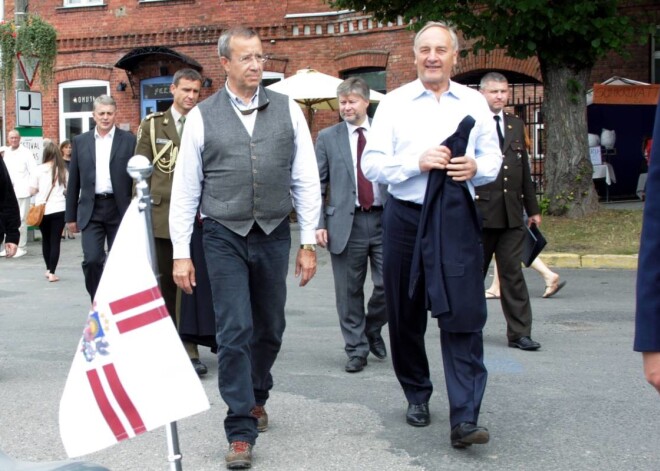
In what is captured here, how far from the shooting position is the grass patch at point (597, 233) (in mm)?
14209

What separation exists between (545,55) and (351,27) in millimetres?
7839

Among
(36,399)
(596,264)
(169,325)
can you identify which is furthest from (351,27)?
(169,325)

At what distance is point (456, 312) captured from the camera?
16.7ft

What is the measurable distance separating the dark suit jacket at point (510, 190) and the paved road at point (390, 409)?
3.46 ft

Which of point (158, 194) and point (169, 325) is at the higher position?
point (158, 194)

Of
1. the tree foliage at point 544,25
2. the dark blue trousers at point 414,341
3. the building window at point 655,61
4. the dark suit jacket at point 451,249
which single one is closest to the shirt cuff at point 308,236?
the dark blue trousers at point 414,341

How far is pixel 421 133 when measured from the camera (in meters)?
5.29

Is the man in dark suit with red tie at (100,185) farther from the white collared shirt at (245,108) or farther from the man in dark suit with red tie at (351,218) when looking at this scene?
the white collared shirt at (245,108)

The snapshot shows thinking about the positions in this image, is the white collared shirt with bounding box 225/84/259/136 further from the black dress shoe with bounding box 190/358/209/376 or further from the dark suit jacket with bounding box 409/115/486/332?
the black dress shoe with bounding box 190/358/209/376

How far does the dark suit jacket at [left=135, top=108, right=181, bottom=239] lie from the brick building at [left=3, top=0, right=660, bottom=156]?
50.1 ft

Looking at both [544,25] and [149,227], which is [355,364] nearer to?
[149,227]

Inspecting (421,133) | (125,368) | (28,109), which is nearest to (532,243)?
(421,133)

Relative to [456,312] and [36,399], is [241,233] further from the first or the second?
[36,399]

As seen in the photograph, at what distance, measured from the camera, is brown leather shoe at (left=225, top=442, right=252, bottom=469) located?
496cm
